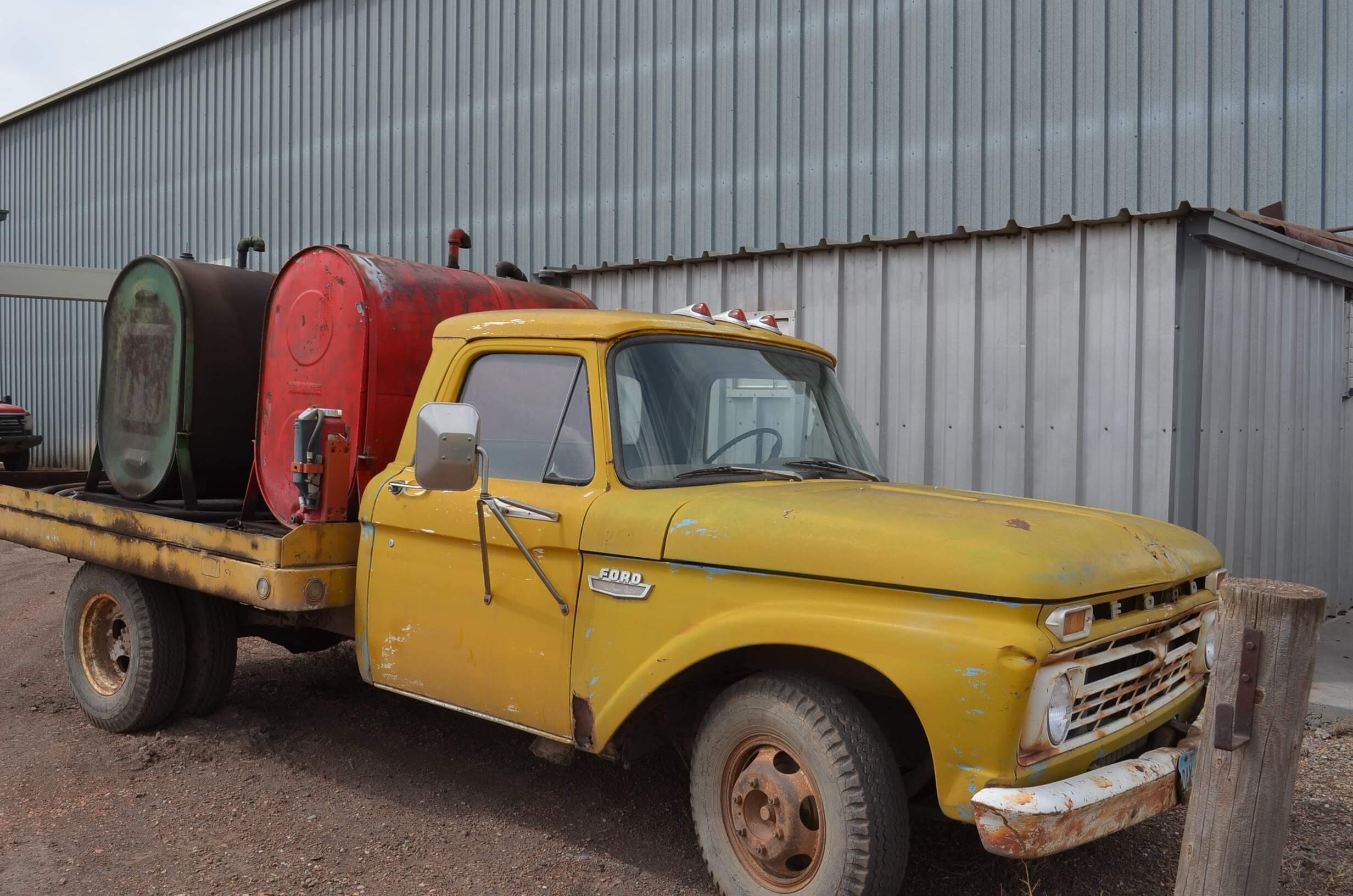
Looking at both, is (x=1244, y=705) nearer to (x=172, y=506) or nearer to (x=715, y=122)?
(x=172, y=506)

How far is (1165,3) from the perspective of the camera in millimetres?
8383

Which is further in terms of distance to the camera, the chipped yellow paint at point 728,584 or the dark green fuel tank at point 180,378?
the dark green fuel tank at point 180,378

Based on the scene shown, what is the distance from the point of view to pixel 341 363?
4.61m

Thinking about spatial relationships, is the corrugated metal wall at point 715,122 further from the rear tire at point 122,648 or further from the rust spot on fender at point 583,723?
the rust spot on fender at point 583,723

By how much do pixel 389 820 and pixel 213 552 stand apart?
1455 mm

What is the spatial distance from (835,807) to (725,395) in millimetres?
1654

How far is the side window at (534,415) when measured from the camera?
3.72 meters

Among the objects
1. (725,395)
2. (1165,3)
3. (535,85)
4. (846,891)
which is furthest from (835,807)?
(535,85)

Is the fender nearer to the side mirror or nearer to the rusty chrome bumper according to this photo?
the rusty chrome bumper

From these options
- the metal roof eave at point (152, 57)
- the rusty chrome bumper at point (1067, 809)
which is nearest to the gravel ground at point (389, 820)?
the rusty chrome bumper at point (1067, 809)

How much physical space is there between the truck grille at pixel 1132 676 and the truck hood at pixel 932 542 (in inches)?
6.7

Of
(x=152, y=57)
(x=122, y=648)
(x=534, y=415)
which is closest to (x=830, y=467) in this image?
(x=534, y=415)

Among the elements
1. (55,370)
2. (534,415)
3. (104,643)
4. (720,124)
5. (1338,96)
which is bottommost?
(104,643)

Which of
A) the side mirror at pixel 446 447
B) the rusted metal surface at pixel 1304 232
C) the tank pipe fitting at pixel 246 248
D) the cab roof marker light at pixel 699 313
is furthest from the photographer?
the rusted metal surface at pixel 1304 232
